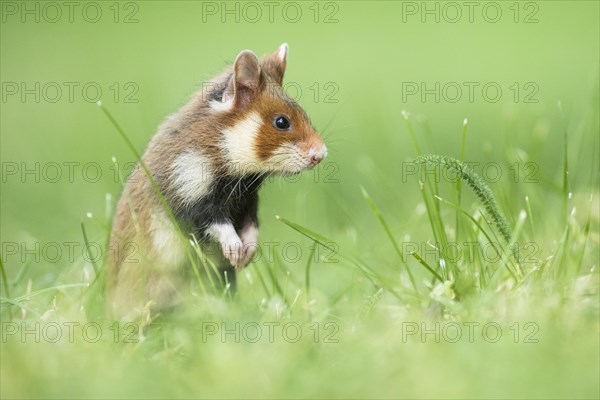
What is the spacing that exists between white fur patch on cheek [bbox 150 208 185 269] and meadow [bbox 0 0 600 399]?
30cm

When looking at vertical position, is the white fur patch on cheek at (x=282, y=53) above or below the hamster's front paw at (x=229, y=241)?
above

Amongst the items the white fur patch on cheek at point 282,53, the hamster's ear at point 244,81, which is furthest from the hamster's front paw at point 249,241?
the white fur patch on cheek at point 282,53

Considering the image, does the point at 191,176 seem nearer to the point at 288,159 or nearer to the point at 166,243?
the point at 166,243

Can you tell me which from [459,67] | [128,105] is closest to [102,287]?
[128,105]

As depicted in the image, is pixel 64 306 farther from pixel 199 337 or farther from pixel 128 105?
pixel 128 105

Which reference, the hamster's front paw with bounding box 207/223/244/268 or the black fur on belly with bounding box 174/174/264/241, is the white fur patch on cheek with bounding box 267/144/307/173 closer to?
the black fur on belly with bounding box 174/174/264/241

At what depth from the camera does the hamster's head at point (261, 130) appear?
4852mm

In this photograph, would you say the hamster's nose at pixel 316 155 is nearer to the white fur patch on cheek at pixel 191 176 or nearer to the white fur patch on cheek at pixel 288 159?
the white fur patch on cheek at pixel 288 159

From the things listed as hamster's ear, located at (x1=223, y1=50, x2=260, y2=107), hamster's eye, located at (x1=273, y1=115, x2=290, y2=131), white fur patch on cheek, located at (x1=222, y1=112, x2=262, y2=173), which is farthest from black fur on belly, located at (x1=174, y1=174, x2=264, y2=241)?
hamster's ear, located at (x1=223, y1=50, x2=260, y2=107)

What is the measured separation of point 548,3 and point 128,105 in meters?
7.30

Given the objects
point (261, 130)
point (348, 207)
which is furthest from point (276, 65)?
point (348, 207)

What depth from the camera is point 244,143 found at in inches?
192

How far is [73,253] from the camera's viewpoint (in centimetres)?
756

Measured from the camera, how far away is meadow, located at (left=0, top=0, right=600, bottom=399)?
3.63 m
